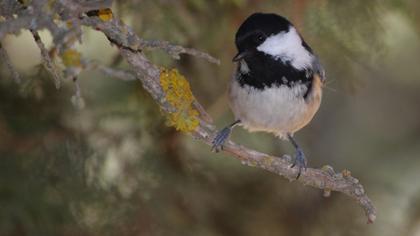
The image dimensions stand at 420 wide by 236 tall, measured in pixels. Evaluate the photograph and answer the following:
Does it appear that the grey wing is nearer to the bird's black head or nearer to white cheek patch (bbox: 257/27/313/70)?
white cheek patch (bbox: 257/27/313/70)

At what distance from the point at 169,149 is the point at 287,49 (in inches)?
34.1

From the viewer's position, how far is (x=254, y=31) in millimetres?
2527

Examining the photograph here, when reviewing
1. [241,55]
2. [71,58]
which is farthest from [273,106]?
[71,58]

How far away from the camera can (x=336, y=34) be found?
2.96 meters

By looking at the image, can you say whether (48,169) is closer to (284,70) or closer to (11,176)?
(11,176)

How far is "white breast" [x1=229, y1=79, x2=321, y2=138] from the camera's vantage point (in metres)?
2.65

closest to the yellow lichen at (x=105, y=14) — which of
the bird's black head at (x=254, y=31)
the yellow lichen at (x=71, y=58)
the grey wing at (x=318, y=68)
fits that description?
the yellow lichen at (x=71, y=58)

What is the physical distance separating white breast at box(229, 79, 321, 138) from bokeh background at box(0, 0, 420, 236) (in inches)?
13.1

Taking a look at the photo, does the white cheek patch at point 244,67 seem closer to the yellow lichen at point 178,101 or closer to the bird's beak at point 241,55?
the bird's beak at point 241,55

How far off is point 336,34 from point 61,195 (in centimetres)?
130

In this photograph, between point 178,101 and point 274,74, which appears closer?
point 178,101

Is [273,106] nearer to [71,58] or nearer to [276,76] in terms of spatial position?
[276,76]

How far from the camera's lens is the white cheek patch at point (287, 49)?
2632mm

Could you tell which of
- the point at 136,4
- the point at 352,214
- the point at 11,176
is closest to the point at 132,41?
the point at 136,4
